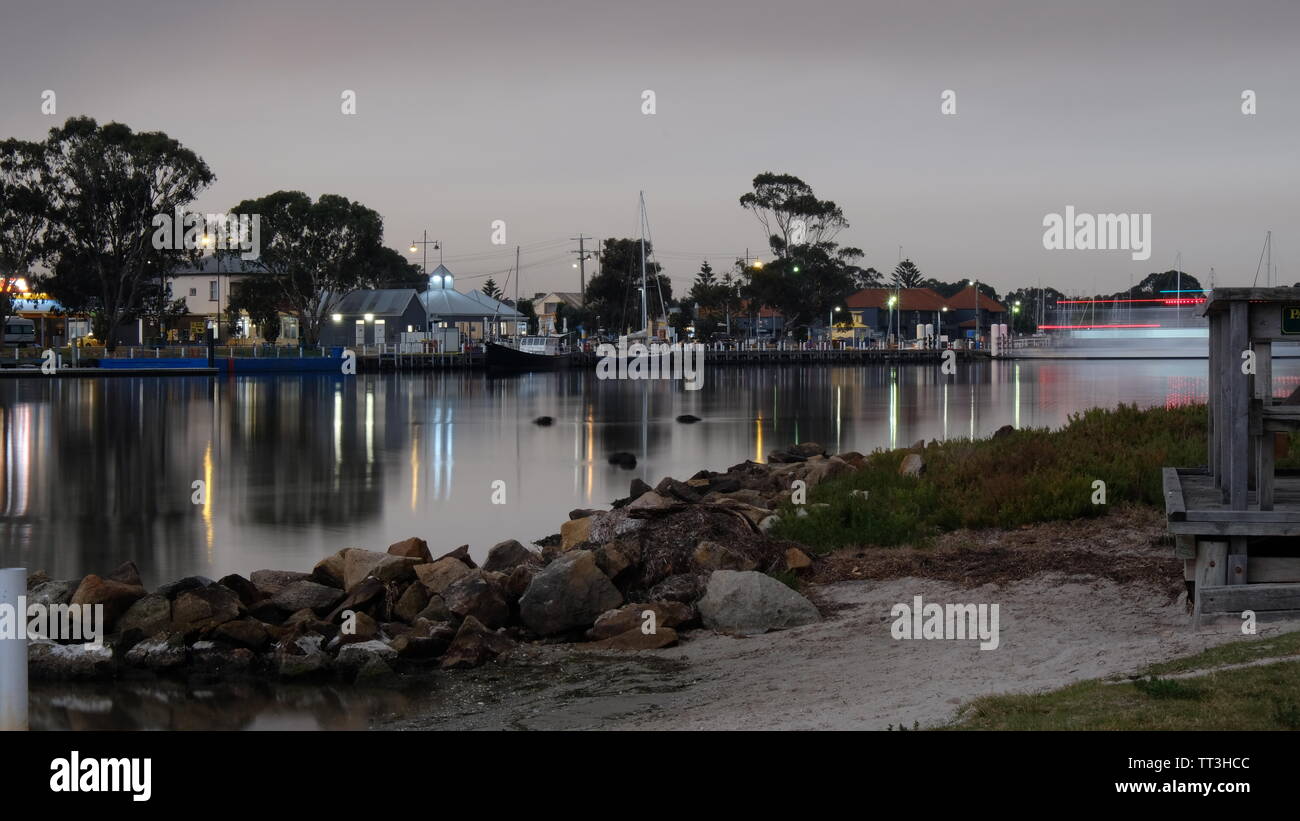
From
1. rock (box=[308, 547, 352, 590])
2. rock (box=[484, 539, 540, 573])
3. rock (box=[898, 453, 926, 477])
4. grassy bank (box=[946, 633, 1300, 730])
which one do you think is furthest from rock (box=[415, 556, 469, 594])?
grassy bank (box=[946, 633, 1300, 730])

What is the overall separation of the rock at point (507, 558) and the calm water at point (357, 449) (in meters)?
5.28

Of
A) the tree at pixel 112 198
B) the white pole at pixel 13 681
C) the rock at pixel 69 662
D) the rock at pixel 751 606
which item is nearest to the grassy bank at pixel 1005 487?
the rock at pixel 751 606

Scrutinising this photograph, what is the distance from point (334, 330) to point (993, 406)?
77518 mm

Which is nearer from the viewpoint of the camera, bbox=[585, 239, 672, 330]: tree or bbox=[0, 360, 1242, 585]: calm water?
bbox=[0, 360, 1242, 585]: calm water

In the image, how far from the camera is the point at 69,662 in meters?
15.2

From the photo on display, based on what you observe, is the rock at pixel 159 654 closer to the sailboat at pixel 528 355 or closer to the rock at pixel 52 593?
the rock at pixel 52 593

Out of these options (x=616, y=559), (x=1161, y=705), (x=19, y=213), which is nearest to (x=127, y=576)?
(x=616, y=559)

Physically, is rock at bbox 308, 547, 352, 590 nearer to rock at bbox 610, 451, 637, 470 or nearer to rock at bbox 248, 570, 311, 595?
rock at bbox 248, 570, 311, 595

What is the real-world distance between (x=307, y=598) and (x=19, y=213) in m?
98.3

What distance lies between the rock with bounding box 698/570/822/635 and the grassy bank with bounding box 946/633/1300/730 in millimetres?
5272

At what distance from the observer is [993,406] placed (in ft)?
257

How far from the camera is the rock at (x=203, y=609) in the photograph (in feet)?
52.3

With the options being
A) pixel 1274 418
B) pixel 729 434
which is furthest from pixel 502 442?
pixel 1274 418

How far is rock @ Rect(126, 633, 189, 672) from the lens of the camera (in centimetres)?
1534
